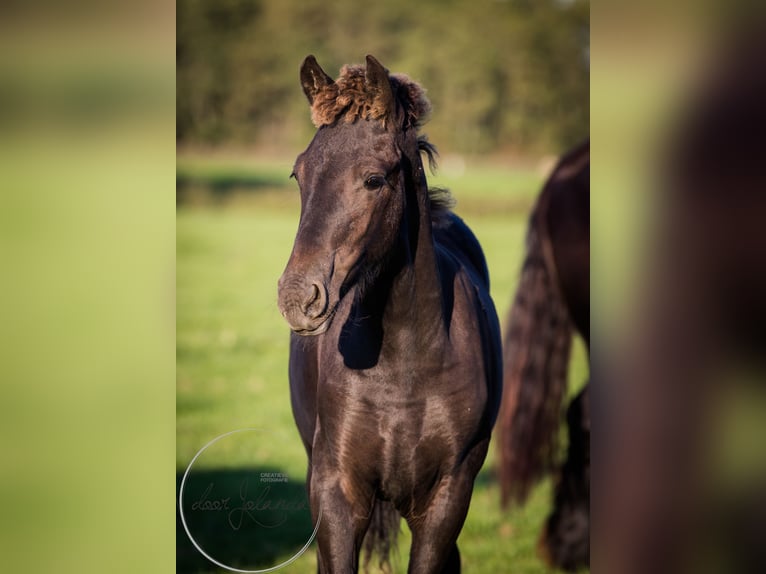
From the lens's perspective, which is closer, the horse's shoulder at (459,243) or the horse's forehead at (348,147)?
the horse's forehead at (348,147)

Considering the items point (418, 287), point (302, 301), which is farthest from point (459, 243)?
point (302, 301)

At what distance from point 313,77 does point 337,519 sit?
53.7 inches

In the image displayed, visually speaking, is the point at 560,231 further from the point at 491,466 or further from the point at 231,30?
the point at 231,30

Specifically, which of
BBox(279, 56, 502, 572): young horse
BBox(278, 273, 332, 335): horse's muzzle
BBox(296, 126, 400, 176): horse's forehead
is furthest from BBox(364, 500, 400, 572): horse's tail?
BBox(296, 126, 400, 176): horse's forehead

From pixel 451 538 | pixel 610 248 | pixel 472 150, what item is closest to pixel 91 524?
pixel 451 538

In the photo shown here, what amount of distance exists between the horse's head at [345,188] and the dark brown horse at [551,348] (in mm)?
1816

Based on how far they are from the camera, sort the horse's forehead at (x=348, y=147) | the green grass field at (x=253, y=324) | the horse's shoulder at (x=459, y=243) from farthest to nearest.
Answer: the green grass field at (x=253, y=324), the horse's shoulder at (x=459, y=243), the horse's forehead at (x=348, y=147)

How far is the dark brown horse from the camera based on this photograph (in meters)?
4.32

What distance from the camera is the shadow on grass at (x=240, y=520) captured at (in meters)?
3.65

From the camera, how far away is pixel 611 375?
10.2 feet

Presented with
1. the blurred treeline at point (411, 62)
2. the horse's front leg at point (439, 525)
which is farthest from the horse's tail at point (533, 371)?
the horse's front leg at point (439, 525)
